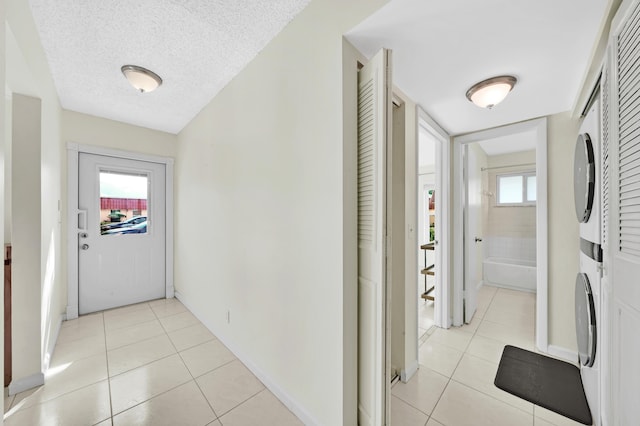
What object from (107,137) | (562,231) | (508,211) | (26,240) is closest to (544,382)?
(562,231)

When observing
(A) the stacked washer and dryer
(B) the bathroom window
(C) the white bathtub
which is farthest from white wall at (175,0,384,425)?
(B) the bathroom window

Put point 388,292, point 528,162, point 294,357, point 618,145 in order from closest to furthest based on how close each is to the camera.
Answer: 1. point 618,145
2. point 388,292
3. point 294,357
4. point 528,162

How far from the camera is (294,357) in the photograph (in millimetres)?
1533

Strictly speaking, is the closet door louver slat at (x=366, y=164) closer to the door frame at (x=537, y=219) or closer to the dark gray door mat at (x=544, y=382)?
the dark gray door mat at (x=544, y=382)

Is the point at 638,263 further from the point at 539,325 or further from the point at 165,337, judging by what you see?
the point at 165,337

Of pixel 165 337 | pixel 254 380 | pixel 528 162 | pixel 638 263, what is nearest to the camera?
pixel 638 263

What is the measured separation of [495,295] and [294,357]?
365cm

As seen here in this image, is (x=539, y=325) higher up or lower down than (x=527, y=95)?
lower down

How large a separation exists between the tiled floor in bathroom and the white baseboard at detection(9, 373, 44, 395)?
4 cm

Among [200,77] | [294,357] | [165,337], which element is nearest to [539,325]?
[294,357]

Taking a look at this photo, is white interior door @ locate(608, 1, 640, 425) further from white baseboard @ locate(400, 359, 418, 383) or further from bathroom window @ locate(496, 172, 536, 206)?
bathroom window @ locate(496, 172, 536, 206)

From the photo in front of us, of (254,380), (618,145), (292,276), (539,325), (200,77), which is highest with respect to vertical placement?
(200,77)

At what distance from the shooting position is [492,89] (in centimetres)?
162

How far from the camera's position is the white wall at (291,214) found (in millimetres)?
1261
